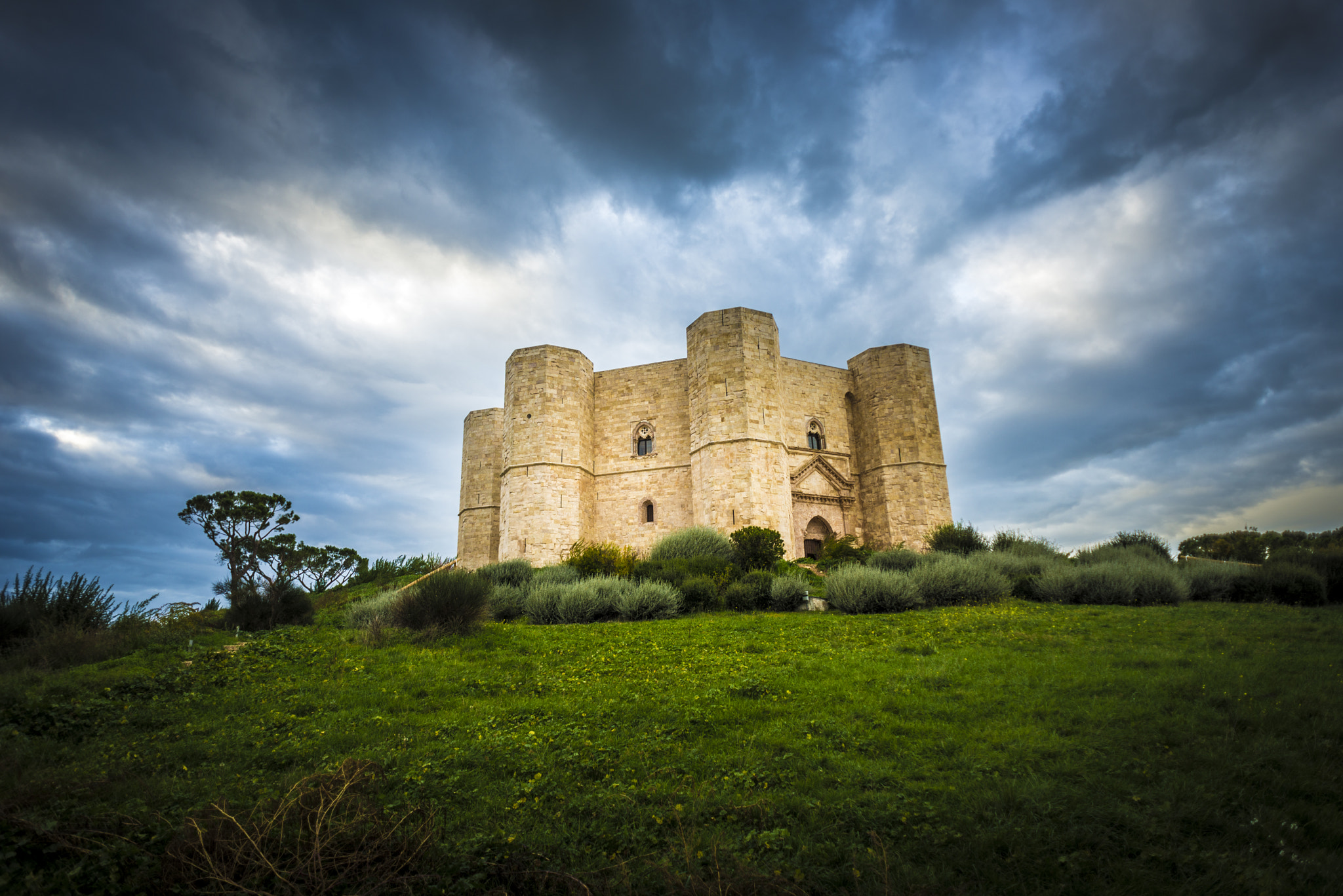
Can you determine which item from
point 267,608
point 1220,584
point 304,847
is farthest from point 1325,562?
point 267,608

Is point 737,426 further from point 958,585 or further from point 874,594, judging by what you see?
point 874,594

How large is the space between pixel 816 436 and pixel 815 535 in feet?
13.1

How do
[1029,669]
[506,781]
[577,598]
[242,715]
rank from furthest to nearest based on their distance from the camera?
[577,598]
[1029,669]
[242,715]
[506,781]

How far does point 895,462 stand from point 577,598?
16.7 m

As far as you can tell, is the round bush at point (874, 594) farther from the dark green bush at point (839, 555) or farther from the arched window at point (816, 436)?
the arched window at point (816, 436)

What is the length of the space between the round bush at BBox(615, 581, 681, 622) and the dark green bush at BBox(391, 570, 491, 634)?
8.03 ft

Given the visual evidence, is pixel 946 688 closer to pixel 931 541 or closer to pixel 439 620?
pixel 439 620

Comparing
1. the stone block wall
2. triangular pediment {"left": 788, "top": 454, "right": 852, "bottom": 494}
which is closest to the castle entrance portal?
triangular pediment {"left": 788, "top": 454, "right": 852, "bottom": 494}

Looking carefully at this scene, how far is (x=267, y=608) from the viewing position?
36.9 ft

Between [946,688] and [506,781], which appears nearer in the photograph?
[506,781]

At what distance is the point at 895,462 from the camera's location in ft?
80.8

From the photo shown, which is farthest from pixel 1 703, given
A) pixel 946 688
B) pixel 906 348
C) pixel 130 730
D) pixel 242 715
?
pixel 906 348

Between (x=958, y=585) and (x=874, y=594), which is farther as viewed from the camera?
(x=958, y=585)

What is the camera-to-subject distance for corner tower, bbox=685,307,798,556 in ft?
69.9
